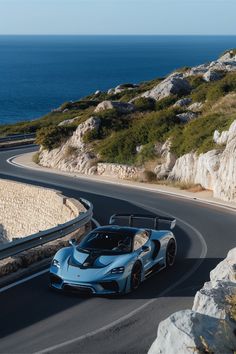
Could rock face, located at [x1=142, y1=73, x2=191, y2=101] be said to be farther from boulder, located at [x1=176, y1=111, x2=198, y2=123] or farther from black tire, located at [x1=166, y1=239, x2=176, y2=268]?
black tire, located at [x1=166, y1=239, x2=176, y2=268]

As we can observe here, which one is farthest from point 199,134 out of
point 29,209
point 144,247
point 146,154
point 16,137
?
point 16,137

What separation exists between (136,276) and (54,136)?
89.0ft

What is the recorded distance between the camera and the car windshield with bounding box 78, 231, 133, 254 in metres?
13.1

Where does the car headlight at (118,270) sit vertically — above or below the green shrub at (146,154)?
→ above

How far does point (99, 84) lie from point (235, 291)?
167 m

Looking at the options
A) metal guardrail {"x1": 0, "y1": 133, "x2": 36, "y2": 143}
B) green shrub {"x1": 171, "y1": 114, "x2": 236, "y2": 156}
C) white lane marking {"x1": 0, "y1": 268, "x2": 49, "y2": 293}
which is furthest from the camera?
metal guardrail {"x1": 0, "y1": 133, "x2": 36, "y2": 143}

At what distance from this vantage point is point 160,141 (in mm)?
33688

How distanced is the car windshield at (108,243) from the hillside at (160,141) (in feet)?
38.3

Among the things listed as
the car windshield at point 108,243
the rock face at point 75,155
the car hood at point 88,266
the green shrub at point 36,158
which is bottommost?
the green shrub at point 36,158

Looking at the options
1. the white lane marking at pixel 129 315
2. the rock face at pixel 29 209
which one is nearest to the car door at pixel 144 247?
the white lane marking at pixel 129 315

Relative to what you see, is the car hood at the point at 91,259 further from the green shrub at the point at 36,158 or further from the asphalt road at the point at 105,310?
the green shrub at the point at 36,158

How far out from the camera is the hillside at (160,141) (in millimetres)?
27359

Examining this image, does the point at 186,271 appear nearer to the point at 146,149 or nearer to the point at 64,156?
the point at 146,149

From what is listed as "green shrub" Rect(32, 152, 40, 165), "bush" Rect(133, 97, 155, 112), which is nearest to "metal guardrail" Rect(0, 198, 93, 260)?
"green shrub" Rect(32, 152, 40, 165)
